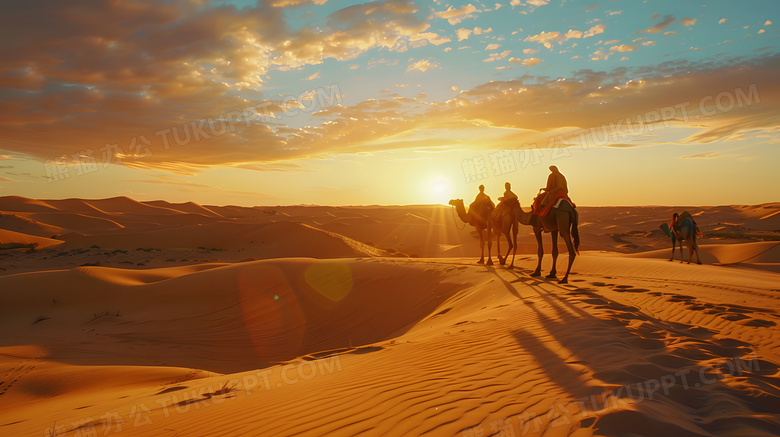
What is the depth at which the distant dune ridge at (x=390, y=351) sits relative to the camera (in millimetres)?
3555

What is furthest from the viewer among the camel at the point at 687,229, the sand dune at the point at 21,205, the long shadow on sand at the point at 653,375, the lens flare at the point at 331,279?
the sand dune at the point at 21,205

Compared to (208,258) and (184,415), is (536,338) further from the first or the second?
(208,258)

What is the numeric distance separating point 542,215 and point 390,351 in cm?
640

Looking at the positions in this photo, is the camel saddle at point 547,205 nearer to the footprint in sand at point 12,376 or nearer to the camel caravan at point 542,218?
the camel caravan at point 542,218

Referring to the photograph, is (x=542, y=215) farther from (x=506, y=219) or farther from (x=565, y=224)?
(x=506, y=219)

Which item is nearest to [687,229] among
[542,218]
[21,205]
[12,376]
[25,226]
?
[542,218]

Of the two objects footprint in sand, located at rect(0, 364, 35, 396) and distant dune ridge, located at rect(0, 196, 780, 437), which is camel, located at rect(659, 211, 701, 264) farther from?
footprint in sand, located at rect(0, 364, 35, 396)

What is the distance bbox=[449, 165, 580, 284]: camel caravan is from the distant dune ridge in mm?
1088

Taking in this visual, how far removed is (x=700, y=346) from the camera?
4.98 meters

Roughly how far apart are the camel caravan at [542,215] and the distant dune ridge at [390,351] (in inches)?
42.8

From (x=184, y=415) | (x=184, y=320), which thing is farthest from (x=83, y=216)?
(x=184, y=415)

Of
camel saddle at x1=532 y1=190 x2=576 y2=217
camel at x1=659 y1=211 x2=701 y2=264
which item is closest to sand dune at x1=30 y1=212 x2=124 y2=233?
camel saddle at x1=532 y1=190 x2=576 y2=217

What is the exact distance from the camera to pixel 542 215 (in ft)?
37.0

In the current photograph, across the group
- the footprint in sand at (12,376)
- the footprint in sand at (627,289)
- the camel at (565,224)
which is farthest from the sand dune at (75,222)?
the footprint in sand at (627,289)
